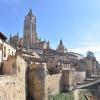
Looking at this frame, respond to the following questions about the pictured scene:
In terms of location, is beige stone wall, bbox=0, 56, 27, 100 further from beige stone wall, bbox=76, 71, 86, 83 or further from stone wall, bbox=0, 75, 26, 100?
beige stone wall, bbox=76, 71, 86, 83

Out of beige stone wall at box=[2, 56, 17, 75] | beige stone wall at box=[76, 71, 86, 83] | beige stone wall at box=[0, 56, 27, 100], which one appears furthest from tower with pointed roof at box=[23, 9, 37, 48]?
beige stone wall at box=[0, 56, 27, 100]

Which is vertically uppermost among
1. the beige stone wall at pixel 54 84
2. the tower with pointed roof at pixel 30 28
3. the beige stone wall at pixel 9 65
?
the tower with pointed roof at pixel 30 28

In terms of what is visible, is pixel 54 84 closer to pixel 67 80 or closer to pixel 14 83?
pixel 67 80

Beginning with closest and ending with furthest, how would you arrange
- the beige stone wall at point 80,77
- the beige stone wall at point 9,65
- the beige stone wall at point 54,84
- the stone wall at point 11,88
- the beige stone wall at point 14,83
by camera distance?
the stone wall at point 11,88, the beige stone wall at point 14,83, the beige stone wall at point 9,65, the beige stone wall at point 54,84, the beige stone wall at point 80,77

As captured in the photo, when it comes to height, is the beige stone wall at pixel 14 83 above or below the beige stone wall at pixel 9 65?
below

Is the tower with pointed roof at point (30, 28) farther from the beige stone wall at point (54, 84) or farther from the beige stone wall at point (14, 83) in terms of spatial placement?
the beige stone wall at point (14, 83)

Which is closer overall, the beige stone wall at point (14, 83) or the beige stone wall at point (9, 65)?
the beige stone wall at point (14, 83)

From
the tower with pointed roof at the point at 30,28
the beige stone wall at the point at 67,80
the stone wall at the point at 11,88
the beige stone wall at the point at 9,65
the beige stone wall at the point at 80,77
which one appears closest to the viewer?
the stone wall at the point at 11,88

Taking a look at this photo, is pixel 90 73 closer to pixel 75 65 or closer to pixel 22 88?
pixel 75 65

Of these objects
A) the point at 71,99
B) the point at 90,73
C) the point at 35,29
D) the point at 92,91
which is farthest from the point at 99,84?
the point at 35,29

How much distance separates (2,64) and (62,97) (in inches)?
557

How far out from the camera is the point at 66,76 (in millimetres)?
50906

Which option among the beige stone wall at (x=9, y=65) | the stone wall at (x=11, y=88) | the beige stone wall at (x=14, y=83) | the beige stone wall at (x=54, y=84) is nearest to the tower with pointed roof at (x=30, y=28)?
the beige stone wall at (x=54, y=84)

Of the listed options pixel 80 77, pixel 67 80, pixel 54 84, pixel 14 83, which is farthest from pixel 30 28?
pixel 14 83
